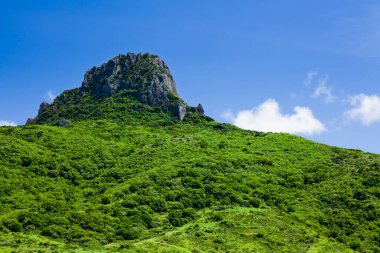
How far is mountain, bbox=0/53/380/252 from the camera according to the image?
302 ft

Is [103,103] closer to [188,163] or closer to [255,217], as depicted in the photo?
[188,163]

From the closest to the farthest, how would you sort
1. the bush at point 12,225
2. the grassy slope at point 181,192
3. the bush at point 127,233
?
the bush at point 12,225 < the grassy slope at point 181,192 < the bush at point 127,233

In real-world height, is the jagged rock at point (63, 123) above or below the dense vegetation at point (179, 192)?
above

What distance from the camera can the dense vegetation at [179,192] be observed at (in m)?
92.1

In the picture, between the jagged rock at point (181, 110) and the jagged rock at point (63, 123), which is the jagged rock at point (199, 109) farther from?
the jagged rock at point (63, 123)

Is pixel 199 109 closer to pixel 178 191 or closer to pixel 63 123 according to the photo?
pixel 63 123

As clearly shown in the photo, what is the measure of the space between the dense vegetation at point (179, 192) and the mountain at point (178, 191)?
0.98ft

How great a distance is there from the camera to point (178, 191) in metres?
114

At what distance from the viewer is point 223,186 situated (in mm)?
119500

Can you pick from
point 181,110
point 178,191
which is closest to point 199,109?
point 181,110

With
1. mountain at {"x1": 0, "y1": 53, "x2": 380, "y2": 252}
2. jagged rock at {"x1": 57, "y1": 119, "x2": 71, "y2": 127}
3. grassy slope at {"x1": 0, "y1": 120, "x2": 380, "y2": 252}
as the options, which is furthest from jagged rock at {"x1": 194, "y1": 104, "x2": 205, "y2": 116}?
jagged rock at {"x1": 57, "y1": 119, "x2": 71, "y2": 127}

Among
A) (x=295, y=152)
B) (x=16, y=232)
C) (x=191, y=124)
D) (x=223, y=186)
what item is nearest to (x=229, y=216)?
(x=223, y=186)

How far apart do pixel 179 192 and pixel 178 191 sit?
1.31 ft

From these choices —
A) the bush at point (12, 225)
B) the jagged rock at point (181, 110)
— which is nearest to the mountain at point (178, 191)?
the bush at point (12, 225)
